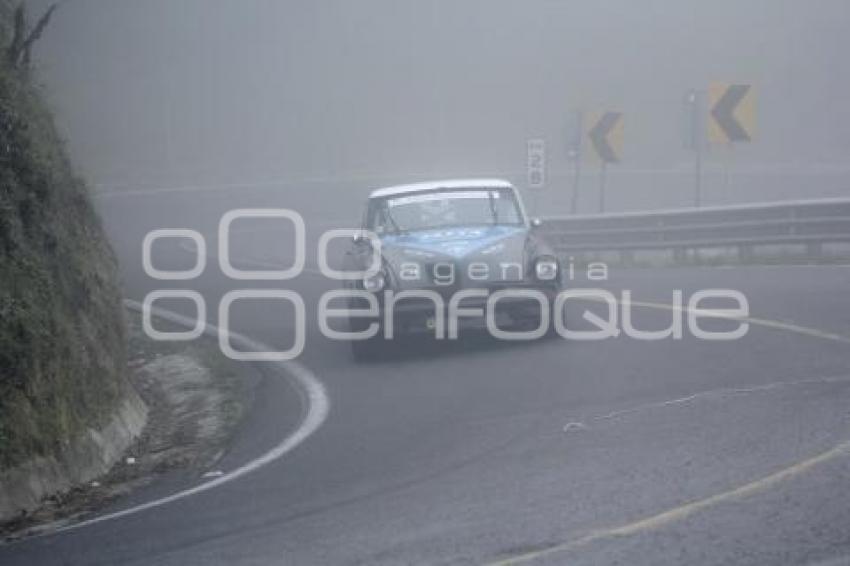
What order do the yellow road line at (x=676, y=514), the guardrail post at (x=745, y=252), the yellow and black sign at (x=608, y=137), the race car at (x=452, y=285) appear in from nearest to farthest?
the yellow road line at (x=676, y=514)
the race car at (x=452, y=285)
the guardrail post at (x=745, y=252)
the yellow and black sign at (x=608, y=137)

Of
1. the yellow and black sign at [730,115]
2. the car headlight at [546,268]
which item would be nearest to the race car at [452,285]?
the car headlight at [546,268]

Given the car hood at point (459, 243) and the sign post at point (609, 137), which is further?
the sign post at point (609, 137)

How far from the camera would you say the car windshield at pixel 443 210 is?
1446cm

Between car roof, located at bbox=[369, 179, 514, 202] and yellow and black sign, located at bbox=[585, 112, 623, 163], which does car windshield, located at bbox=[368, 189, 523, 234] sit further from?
yellow and black sign, located at bbox=[585, 112, 623, 163]

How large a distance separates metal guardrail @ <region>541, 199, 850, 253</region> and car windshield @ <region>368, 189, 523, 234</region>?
26.7 feet

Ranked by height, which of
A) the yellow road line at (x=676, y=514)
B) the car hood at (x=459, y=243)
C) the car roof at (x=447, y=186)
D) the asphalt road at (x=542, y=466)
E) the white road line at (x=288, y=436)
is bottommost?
the white road line at (x=288, y=436)

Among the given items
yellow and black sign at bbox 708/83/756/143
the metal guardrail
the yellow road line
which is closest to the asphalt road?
the yellow road line

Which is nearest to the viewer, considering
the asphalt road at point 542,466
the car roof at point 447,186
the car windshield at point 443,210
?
the asphalt road at point 542,466

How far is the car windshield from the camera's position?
14461mm

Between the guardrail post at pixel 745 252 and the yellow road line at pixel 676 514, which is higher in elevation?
the yellow road line at pixel 676 514

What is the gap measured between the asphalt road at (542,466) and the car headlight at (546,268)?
2.04 feet

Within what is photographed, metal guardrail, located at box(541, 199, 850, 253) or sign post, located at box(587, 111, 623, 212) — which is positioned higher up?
sign post, located at box(587, 111, 623, 212)

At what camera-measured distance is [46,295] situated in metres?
10.0

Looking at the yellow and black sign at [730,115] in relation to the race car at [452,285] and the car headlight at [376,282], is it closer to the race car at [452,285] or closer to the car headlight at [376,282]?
the race car at [452,285]
